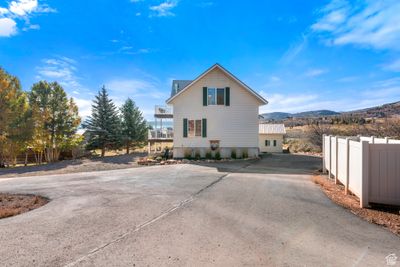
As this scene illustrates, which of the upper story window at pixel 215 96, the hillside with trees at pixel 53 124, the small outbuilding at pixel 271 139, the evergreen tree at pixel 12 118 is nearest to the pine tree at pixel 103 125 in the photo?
the hillside with trees at pixel 53 124

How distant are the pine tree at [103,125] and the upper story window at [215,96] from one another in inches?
570

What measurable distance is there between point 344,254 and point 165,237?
9.52 feet

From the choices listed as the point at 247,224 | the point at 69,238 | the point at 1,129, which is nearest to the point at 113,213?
the point at 69,238

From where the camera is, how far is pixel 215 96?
1869 cm

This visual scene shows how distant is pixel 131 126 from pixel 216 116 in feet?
53.2

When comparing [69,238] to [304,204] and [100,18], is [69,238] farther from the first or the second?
[100,18]

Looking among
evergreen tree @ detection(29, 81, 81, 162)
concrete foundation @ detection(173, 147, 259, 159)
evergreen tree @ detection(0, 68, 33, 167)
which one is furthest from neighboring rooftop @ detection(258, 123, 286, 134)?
evergreen tree @ detection(0, 68, 33, 167)

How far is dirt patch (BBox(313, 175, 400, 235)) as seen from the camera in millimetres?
4832

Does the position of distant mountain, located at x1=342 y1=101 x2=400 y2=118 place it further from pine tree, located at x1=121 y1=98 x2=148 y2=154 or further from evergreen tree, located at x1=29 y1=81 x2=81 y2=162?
evergreen tree, located at x1=29 y1=81 x2=81 y2=162

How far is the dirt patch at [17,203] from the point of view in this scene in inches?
223

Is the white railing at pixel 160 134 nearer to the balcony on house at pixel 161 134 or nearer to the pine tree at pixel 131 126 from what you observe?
the balcony on house at pixel 161 134

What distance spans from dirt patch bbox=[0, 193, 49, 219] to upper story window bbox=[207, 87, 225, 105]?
45.1 feet

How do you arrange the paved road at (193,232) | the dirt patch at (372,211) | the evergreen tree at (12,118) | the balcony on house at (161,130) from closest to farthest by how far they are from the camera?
the paved road at (193,232), the dirt patch at (372,211), the evergreen tree at (12,118), the balcony on house at (161,130)

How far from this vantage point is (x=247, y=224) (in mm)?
4758
